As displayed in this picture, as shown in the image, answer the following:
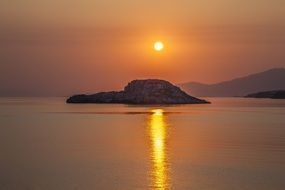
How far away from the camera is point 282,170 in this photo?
29.6 meters

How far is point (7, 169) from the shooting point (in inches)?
1170

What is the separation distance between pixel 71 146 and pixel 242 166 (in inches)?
717

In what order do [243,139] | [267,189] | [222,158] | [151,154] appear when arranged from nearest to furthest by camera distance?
1. [267,189]
2. [222,158]
3. [151,154]
4. [243,139]

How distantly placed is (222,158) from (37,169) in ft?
45.0

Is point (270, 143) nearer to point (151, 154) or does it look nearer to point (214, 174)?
point (151, 154)

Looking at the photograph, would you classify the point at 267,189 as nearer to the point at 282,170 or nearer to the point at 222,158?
the point at 282,170

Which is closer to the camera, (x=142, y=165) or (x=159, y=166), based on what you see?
(x=159, y=166)

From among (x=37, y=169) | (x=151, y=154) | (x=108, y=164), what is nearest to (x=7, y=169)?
(x=37, y=169)

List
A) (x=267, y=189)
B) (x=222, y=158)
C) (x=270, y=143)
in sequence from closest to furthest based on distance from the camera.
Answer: (x=267, y=189)
(x=222, y=158)
(x=270, y=143)

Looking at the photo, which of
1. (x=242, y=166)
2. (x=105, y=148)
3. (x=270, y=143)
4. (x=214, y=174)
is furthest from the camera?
(x=270, y=143)

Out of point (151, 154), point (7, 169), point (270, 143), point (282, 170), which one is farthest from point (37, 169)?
point (270, 143)

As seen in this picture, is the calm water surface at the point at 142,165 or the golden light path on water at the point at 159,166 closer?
the golden light path on water at the point at 159,166

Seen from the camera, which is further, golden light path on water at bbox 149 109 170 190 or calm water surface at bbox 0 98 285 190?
calm water surface at bbox 0 98 285 190

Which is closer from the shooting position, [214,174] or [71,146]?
[214,174]
